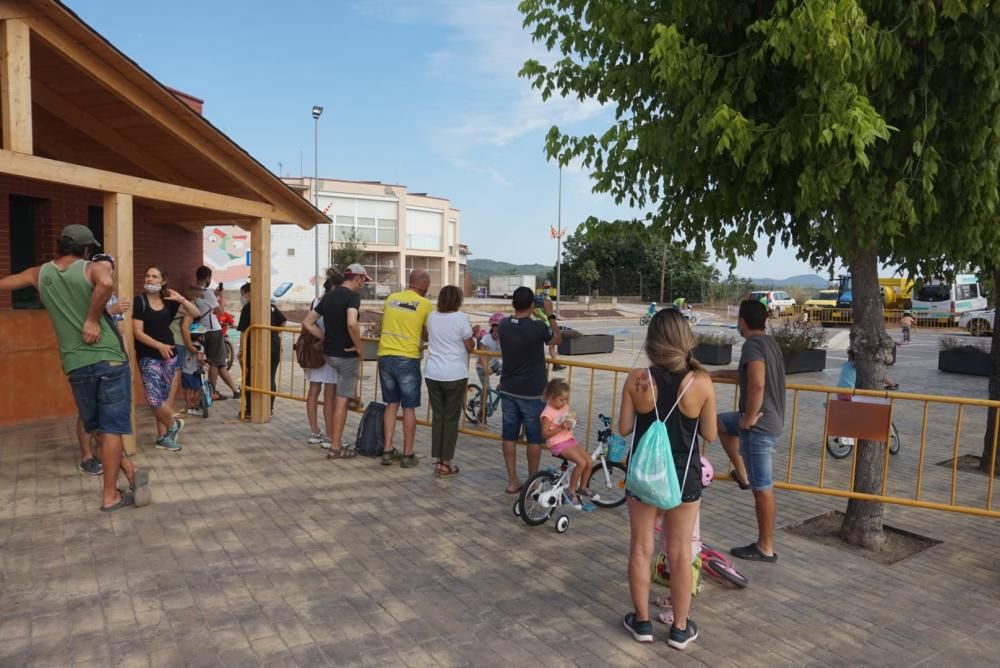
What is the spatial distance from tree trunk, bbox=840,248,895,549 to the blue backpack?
103 inches

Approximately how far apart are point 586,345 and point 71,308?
52.3 ft

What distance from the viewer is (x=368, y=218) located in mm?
58594

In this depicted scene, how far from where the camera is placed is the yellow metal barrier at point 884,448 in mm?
5340

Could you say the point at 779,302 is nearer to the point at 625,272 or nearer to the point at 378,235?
the point at 625,272

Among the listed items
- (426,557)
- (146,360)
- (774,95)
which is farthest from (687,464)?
(146,360)

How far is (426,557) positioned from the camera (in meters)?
4.63

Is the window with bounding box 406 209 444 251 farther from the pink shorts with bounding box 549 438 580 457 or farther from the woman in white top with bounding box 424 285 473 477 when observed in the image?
the pink shorts with bounding box 549 438 580 457

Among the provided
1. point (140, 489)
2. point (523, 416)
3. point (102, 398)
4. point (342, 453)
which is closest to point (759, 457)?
point (523, 416)

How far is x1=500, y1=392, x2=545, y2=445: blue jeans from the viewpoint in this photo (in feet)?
18.9

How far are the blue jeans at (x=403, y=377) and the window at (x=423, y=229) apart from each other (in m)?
56.6

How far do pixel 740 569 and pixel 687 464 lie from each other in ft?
5.24

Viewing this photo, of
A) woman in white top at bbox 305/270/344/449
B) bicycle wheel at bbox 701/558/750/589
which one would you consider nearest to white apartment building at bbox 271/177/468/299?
woman in white top at bbox 305/270/344/449

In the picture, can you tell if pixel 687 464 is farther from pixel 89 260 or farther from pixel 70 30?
pixel 70 30

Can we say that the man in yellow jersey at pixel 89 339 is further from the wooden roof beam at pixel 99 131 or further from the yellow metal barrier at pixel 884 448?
the wooden roof beam at pixel 99 131
